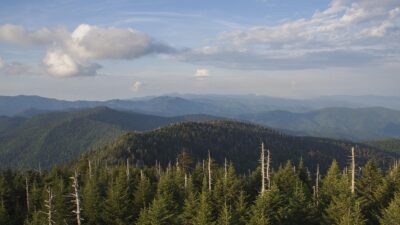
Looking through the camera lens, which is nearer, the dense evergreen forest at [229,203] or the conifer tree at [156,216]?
the conifer tree at [156,216]

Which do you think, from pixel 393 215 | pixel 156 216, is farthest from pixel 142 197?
pixel 393 215

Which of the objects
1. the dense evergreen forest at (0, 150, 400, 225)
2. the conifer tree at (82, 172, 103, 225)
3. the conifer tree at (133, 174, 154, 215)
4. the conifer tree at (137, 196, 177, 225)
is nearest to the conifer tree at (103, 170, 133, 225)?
the dense evergreen forest at (0, 150, 400, 225)

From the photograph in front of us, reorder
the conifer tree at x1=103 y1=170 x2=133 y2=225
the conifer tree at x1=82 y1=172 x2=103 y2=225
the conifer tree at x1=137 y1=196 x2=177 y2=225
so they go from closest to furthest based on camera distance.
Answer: the conifer tree at x1=137 y1=196 x2=177 y2=225 → the conifer tree at x1=103 y1=170 x2=133 y2=225 → the conifer tree at x1=82 y1=172 x2=103 y2=225

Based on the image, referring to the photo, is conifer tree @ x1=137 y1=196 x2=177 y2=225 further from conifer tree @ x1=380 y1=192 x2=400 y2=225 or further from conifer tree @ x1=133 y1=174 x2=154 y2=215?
conifer tree @ x1=380 y1=192 x2=400 y2=225

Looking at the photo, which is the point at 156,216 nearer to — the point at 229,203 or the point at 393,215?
the point at 229,203

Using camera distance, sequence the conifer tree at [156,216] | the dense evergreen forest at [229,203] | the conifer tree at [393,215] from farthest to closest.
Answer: the dense evergreen forest at [229,203]
the conifer tree at [156,216]
the conifer tree at [393,215]

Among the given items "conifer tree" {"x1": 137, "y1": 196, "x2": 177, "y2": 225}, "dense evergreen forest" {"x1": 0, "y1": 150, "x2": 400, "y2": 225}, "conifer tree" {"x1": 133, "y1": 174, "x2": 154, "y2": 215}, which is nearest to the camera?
"conifer tree" {"x1": 137, "y1": 196, "x2": 177, "y2": 225}

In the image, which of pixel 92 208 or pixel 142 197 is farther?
pixel 142 197

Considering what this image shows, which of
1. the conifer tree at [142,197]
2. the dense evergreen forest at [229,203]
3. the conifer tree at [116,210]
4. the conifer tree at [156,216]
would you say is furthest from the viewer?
the conifer tree at [142,197]

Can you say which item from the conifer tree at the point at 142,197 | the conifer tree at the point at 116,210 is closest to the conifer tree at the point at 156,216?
the conifer tree at the point at 116,210

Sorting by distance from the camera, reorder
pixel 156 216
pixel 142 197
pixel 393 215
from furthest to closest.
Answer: pixel 142 197 → pixel 156 216 → pixel 393 215

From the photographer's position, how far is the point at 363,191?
67.4 meters

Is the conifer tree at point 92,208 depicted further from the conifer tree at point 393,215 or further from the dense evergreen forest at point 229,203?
the conifer tree at point 393,215

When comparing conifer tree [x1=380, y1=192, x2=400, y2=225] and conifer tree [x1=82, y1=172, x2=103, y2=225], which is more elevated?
conifer tree [x1=380, y1=192, x2=400, y2=225]
